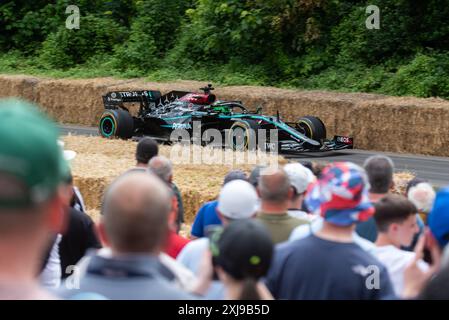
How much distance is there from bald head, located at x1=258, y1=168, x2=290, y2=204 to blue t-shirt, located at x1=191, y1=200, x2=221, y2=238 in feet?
4.34

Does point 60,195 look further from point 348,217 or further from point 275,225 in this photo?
point 275,225

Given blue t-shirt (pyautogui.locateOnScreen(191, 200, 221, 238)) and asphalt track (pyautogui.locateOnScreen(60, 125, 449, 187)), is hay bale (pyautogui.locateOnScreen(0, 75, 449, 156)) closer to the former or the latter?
asphalt track (pyautogui.locateOnScreen(60, 125, 449, 187))

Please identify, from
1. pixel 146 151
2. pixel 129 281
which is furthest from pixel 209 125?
pixel 129 281

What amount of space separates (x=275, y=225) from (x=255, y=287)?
174cm

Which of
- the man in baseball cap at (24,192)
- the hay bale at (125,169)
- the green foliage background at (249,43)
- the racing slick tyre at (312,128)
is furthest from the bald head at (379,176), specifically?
the green foliage background at (249,43)

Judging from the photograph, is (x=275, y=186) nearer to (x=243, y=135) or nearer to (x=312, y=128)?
(x=243, y=135)

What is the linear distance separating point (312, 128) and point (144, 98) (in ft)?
14.2

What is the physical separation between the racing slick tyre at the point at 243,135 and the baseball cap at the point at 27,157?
1489 cm

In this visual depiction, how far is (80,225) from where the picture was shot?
5492mm

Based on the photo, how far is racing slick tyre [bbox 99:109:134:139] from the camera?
63.0 ft

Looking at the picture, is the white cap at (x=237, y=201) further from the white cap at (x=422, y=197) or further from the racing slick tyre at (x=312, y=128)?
the racing slick tyre at (x=312, y=128)

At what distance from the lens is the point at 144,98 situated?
2080cm

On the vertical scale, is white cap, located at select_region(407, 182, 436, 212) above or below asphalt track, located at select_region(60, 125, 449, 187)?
above

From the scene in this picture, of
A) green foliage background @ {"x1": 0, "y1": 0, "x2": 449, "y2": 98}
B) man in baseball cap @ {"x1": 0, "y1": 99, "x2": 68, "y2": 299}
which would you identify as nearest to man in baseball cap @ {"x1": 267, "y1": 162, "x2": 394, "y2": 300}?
man in baseball cap @ {"x1": 0, "y1": 99, "x2": 68, "y2": 299}
